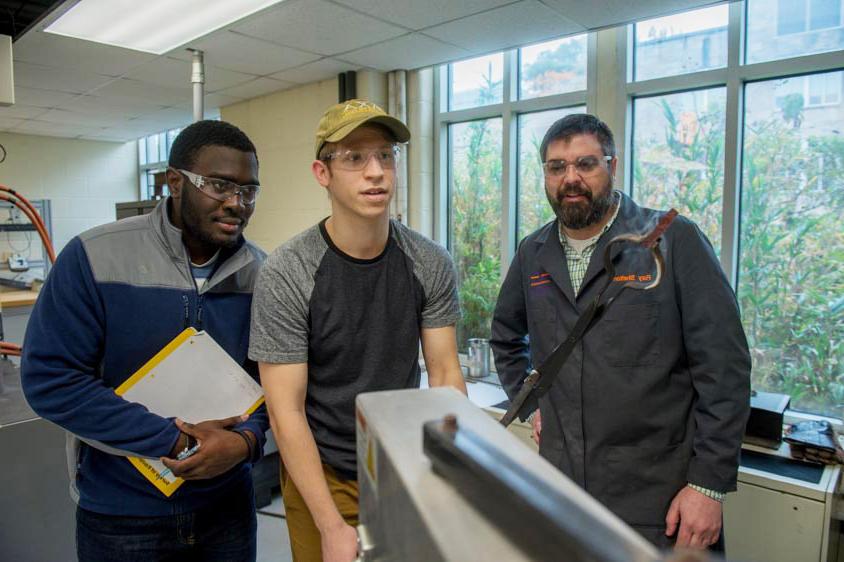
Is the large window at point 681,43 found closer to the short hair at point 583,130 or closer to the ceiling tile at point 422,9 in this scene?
the ceiling tile at point 422,9

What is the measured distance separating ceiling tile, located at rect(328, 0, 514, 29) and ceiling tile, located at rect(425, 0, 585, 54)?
70mm

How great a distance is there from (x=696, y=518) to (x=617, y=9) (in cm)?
205

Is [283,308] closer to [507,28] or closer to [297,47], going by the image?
[507,28]

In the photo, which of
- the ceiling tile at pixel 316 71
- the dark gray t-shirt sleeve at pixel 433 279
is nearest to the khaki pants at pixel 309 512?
the dark gray t-shirt sleeve at pixel 433 279

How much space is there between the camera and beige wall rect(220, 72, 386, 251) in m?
4.05

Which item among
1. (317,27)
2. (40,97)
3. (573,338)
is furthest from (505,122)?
(40,97)

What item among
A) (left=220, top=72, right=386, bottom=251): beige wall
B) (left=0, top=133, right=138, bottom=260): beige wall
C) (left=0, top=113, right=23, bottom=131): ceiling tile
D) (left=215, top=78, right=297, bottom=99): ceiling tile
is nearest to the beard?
(left=220, top=72, right=386, bottom=251): beige wall

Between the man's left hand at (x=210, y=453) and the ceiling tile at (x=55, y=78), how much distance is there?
3.46m

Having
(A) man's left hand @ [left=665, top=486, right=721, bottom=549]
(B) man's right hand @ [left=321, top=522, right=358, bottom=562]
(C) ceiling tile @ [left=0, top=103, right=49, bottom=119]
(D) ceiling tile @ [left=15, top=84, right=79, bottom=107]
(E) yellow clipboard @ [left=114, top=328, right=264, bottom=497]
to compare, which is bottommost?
(A) man's left hand @ [left=665, top=486, right=721, bottom=549]

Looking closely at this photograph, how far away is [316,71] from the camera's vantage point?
12.1 feet

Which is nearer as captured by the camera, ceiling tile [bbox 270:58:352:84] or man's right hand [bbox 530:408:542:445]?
man's right hand [bbox 530:408:542:445]

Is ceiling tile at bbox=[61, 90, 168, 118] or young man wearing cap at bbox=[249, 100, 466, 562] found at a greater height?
ceiling tile at bbox=[61, 90, 168, 118]

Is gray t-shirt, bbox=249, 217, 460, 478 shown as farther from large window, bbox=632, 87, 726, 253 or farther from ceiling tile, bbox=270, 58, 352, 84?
ceiling tile, bbox=270, 58, 352, 84

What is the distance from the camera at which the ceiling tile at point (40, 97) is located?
4.37m
